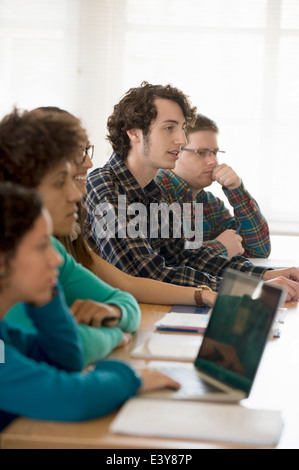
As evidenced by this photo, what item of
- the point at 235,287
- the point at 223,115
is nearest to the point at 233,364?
the point at 235,287

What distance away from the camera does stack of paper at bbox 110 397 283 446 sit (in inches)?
32.8

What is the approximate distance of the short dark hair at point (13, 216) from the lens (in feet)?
2.72

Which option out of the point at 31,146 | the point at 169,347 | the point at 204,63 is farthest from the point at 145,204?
the point at 204,63

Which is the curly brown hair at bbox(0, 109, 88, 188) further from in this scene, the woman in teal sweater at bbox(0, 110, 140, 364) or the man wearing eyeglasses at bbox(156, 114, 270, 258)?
the man wearing eyeglasses at bbox(156, 114, 270, 258)

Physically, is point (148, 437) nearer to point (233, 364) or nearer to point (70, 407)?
point (70, 407)

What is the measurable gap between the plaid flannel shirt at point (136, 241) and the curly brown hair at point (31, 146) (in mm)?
720

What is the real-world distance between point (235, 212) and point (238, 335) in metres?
1.86

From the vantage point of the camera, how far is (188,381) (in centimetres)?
105

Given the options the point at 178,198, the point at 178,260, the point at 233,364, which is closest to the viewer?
the point at 233,364

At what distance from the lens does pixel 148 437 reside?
0.83m

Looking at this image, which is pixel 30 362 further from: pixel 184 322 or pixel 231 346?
pixel 184 322

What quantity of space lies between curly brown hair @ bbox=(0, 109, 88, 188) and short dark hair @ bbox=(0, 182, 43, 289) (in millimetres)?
265

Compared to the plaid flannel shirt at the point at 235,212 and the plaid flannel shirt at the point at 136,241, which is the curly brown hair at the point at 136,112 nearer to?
the plaid flannel shirt at the point at 136,241
